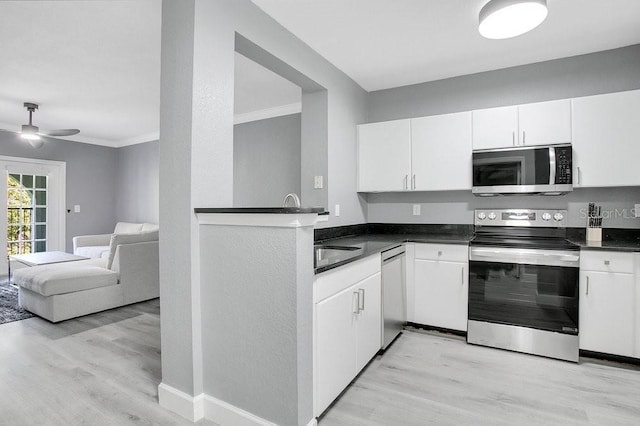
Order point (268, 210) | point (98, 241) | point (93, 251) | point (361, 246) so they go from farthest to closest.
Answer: point (98, 241), point (93, 251), point (361, 246), point (268, 210)

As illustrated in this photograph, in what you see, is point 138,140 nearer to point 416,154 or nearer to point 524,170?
point 416,154

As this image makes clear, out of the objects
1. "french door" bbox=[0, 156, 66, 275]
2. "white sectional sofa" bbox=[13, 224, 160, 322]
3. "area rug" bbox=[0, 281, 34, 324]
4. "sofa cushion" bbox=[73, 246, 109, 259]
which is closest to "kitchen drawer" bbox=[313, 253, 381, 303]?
"white sectional sofa" bbox=[13, 224, 160, 322]

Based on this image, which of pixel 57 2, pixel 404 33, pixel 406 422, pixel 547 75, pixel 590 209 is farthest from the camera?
pixel 547 75

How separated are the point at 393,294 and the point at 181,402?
1686 mm

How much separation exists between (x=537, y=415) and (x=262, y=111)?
4.31 meters

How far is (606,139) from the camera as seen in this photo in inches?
106

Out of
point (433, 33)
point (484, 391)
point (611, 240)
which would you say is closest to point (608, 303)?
point (611, 240)

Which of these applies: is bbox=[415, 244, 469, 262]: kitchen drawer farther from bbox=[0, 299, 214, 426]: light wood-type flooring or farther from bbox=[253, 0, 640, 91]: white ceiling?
bbox=[0, 299, 214, 426]: light wood-type flooring

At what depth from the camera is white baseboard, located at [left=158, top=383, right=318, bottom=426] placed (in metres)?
1.70

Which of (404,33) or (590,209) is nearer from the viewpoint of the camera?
(404,33)

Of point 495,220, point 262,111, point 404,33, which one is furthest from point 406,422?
point 262,111

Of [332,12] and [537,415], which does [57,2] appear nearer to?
[332,12]

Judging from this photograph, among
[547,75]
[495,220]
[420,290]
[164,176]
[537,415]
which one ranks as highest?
[547,75]

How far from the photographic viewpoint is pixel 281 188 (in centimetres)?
461
